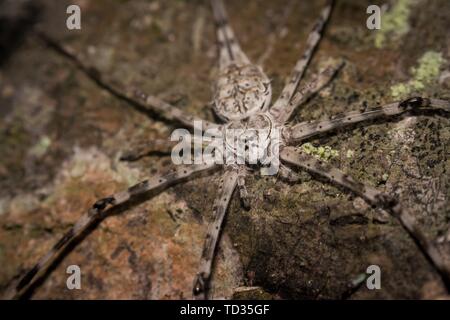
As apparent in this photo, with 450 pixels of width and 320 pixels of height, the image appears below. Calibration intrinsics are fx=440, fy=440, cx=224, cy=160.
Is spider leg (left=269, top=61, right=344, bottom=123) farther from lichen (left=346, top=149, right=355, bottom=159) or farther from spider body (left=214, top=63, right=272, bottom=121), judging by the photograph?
lichen (left=346, top=149, right=355, bottom=159)

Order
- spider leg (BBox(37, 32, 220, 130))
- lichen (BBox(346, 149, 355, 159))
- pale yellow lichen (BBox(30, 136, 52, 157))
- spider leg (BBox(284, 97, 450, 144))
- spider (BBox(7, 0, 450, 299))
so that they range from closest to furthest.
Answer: spider (BBox(7, 0, 450, 299)) → spider leg (BBox(284, 97, 450, 144)) → lichen (BBox(346, 149, 355, 159)) → spider leg (BBox(37, 32, 220, 130)) → pale yellow lichen (BBox(30, 136, 52, 157))

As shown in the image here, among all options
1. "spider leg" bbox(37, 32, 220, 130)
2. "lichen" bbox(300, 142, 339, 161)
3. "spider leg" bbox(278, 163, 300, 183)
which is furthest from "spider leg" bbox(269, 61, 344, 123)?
"spider leg" bbox(37, 32, 220, 130)

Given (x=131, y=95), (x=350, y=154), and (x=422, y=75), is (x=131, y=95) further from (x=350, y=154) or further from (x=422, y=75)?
(x=422, y=75)


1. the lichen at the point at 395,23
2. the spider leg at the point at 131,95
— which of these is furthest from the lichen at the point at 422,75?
the spider leg at the point at 131,95

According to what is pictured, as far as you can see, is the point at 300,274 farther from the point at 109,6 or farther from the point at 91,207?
the point at 109,6

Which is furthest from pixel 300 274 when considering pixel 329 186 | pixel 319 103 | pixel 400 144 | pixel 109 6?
pixel 109 6

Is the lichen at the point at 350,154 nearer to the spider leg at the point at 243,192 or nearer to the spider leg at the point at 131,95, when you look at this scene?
the spider leg at the point at 243,192
